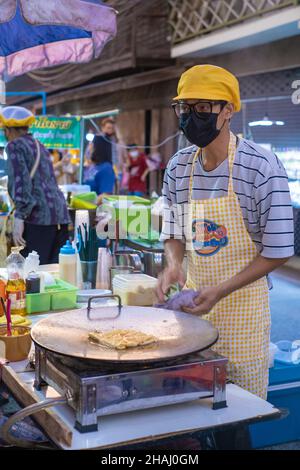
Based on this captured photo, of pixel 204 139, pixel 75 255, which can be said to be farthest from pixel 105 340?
pixel 75 255

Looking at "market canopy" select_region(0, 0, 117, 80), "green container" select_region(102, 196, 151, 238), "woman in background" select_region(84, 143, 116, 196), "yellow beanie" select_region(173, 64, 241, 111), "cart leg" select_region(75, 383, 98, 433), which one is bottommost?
"cart leg" select_region(75, 383, 98, 433)

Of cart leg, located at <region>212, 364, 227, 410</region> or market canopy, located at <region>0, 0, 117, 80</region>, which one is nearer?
cart leg, located at <region>212, 364, 227, 410</region>

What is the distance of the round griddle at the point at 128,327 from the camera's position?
1752mm

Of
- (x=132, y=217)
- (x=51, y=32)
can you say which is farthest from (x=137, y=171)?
(x=51, y=32)

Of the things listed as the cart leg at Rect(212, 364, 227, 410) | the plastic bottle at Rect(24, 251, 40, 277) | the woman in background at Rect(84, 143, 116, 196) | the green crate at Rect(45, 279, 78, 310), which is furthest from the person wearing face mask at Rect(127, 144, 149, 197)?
the cart leg at Rect(212, 364, 227, 410)

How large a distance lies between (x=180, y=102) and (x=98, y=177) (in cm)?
506

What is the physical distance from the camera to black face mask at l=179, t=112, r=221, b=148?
7.78ft

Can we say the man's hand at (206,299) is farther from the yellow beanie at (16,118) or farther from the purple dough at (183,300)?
the yellow beanie at (16,118)

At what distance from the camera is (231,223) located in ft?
7.80

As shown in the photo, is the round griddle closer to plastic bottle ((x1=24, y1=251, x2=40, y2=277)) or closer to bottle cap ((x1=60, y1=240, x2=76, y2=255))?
plastic bottle ((x1=24, y1=251, x2=40, y2=277))

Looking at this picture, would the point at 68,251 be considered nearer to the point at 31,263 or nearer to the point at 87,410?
the point at 31,263

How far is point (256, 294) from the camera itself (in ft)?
7.88

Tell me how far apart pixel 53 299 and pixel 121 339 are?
3.75ft
